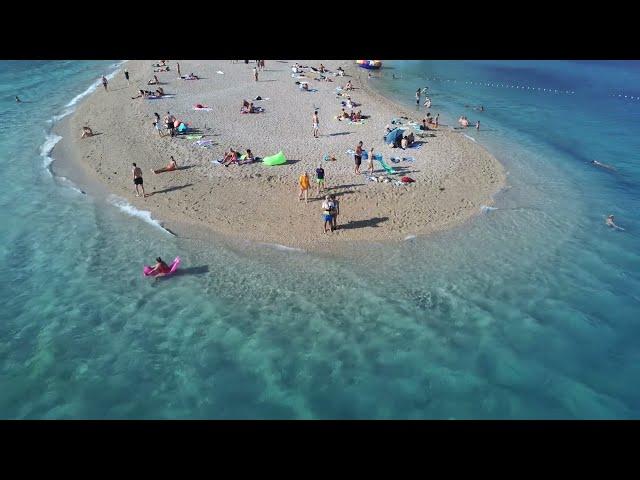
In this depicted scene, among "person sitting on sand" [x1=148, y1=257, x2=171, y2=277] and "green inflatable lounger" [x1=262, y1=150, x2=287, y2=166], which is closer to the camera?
"person sitting on sand" [x1=148, y1=257, x2=171, y2=277]

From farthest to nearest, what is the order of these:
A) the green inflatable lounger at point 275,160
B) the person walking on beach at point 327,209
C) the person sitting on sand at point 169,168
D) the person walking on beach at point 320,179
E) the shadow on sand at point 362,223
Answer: the green inflatable lounger at point 275,160
the person sitting on sand at point 169,168
the person walking on beach at point 320,179
the shadow on sand at point 362,223
the person walking on beach at point 327,209

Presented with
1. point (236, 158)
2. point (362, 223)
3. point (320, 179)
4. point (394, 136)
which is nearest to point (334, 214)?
point (362, 223)

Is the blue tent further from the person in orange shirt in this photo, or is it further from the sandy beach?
the person in orange shirt

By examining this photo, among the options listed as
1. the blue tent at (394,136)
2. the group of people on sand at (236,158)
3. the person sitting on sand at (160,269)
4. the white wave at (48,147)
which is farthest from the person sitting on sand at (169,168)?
the blue tent at (394,136)

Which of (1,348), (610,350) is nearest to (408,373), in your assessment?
(610,350)

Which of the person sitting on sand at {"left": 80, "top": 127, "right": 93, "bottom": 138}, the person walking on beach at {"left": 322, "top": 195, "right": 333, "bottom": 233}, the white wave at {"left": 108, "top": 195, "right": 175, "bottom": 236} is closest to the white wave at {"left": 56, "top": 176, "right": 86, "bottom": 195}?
the white wave at {"left": 108, "top": 195, "right": 175, "bottom": 236}

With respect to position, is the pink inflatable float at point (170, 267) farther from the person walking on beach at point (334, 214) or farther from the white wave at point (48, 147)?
the white wave at point (48, 147)
